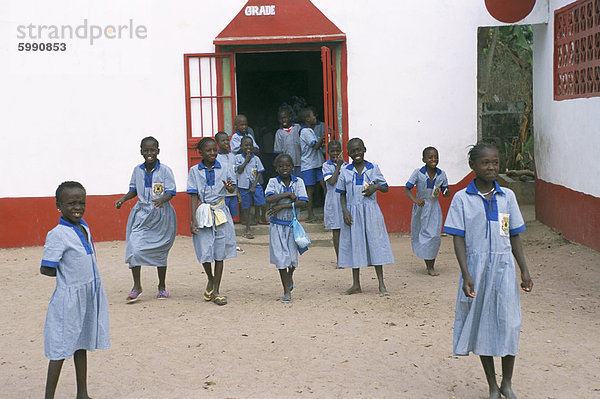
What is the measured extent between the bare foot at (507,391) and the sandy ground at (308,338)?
0.18 metres

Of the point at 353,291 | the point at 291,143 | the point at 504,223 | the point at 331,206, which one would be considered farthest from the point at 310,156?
the point at 504,223

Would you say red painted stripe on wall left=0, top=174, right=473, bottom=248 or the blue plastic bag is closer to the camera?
the blue plastic bag

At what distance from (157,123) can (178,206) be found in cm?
112

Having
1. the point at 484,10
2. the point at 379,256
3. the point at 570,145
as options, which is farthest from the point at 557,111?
the point at 379,256

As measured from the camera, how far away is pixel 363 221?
710 cm

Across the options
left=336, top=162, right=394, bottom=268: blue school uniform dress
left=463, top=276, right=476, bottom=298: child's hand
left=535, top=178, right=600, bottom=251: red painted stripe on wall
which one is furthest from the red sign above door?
left=463, top=276, right=476, bottom=298: child's hand

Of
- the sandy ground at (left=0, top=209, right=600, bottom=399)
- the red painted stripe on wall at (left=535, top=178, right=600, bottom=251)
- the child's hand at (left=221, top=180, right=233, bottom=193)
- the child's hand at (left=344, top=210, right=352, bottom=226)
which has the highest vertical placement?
the child's hand at (left=221, top=180, right=233, bottom=193)

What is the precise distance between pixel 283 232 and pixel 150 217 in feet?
3.99

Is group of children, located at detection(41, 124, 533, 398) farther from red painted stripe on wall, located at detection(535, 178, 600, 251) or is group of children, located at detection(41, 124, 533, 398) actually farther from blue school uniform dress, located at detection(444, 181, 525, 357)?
red painted stripe on wall, located at detection(535, 178, 600, 251)

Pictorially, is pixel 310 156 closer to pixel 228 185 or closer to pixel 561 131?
pixel 561 131

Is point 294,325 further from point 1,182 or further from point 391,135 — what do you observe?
point 1,182

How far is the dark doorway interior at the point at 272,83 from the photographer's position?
553 inches

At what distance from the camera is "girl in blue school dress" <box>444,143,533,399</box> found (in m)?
4.19

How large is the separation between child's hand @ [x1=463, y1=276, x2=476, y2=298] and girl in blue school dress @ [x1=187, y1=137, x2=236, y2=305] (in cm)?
310
